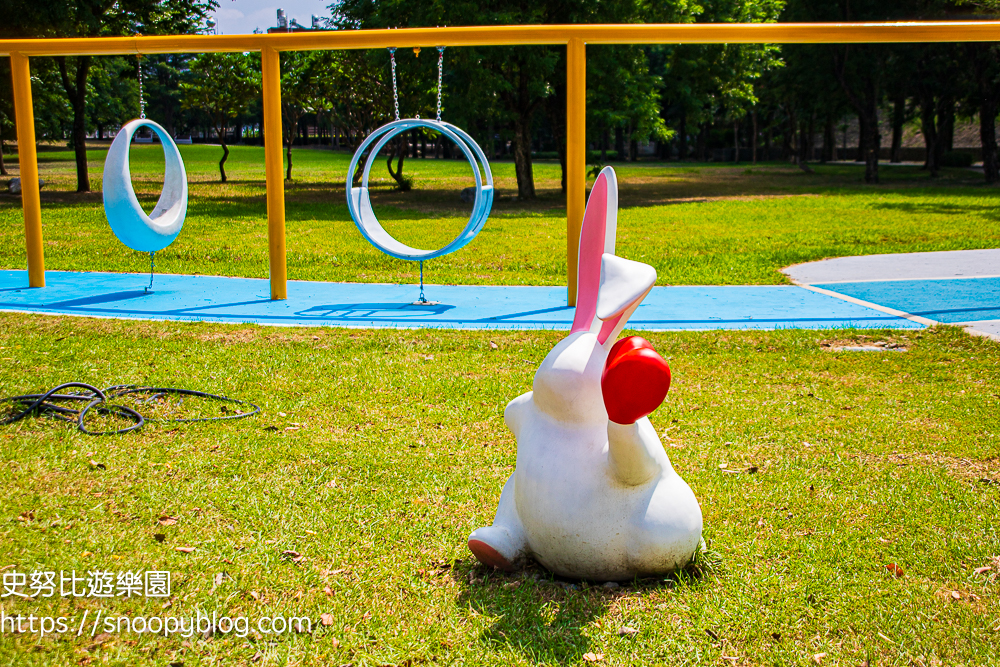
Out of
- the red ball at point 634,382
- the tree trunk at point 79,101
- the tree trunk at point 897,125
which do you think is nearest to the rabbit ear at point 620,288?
the red ball at point 634,382

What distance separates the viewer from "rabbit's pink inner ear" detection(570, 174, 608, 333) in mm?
3152

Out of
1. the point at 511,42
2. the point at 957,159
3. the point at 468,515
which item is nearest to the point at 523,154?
the point at 511,42

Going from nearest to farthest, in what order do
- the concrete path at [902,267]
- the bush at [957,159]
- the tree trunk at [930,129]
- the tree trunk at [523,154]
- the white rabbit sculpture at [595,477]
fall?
the white rabbit sculpture at [595,477]
the concrete path at [902,267]
the tree trunk at [523,154]
the tree trunk at [930,129]
the bush at [957,159]

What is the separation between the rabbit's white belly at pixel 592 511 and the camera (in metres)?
2.99

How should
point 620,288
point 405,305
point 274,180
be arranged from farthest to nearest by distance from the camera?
point 274,180 < point 405,305 < point 620,288

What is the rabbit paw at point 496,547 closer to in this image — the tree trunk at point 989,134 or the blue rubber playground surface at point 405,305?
the blue rubber playground surface at point 405,305

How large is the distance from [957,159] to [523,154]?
1177 inches

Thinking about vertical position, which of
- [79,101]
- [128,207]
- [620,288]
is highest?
[79,101]

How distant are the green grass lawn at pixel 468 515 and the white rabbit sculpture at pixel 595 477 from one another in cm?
14

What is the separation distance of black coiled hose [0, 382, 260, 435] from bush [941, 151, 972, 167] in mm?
45919

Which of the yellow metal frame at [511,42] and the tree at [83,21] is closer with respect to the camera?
the yellow metal frame at [511,42]

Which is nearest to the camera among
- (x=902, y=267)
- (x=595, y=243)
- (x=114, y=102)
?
(x=595, y=243)

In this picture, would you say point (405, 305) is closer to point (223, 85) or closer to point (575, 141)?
point (575, 141)

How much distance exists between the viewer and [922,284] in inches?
389
